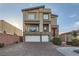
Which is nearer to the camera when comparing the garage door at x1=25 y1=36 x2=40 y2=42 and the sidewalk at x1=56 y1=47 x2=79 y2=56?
the sidewalk at x1=56 y1=47 x2=79 y2=56

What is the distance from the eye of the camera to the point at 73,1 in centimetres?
811

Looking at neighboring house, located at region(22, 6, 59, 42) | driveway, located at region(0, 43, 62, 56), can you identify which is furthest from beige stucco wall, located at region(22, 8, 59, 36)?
driveway, located at region(0, 43, 62, 56)

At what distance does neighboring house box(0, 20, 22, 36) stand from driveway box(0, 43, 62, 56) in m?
0.21

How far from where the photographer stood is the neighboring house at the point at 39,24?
8172 millimetres

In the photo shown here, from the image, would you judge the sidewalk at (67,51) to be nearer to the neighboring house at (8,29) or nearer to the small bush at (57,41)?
the small bush at (57,41)

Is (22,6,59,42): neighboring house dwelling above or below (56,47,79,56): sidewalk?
above

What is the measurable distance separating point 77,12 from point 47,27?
1.90 feet

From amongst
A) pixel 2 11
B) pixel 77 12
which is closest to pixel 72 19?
pixel 77 12

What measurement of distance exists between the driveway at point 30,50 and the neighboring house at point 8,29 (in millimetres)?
210

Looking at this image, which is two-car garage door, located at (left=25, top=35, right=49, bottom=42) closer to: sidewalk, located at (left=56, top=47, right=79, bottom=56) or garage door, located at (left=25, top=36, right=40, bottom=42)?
garage door, located at (left=25, top=36, right=40, bottom=42)

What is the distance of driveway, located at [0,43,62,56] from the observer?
8.09m

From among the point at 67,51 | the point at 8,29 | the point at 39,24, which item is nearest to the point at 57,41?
the point at 67,51

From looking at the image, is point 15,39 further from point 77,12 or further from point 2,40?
point 77,12

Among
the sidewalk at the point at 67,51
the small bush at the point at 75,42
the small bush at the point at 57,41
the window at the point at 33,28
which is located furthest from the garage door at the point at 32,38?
the small bush at the point at 75,42
